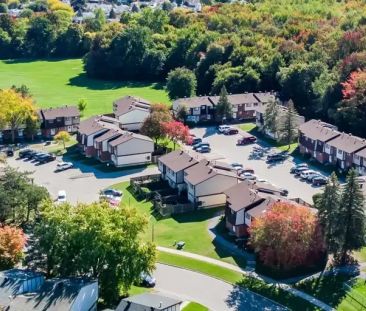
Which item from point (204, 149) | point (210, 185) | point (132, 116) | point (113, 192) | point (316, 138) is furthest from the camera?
point (132, 116)

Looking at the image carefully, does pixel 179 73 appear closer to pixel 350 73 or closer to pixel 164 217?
pixel 350 73

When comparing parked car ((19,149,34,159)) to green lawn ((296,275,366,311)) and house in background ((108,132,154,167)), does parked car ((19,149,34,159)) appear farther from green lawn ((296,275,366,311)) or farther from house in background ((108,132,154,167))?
green lawn ((296,275,366,311))

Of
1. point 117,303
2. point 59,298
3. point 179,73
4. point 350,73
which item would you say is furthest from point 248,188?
point 179,73

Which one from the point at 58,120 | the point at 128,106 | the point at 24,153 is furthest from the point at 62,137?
the point at 128,106

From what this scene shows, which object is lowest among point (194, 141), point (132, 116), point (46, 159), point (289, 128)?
point (46, 159)

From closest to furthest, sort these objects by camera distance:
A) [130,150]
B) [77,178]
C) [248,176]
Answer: [248,176], [77,178], [130,150]

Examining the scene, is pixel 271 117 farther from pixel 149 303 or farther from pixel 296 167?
pixel 149 303
